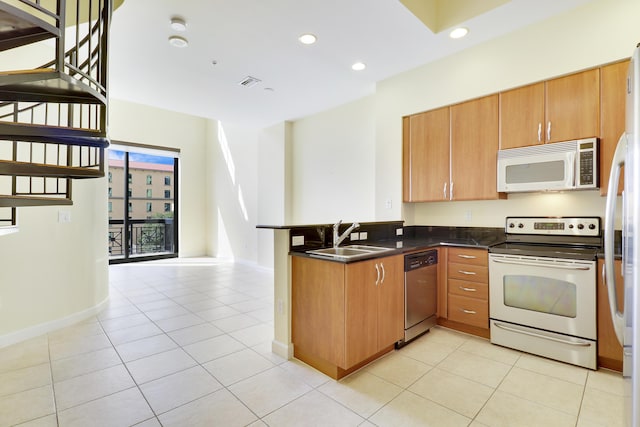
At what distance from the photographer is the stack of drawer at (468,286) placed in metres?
2.87

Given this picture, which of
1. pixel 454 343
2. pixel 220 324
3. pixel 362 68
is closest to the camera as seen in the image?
pixel 454 343

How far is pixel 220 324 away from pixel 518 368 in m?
2.75

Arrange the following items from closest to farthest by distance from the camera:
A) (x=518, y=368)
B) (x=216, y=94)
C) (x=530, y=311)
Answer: (x=518, y=368) → (x=530, y=311) → (x=216, y=94)

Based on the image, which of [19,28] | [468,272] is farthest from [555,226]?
[19,28]

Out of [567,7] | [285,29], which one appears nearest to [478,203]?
[567,7]

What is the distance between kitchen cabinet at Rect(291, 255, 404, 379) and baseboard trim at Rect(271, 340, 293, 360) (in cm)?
5

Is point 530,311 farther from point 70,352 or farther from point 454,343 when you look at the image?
point 70,352

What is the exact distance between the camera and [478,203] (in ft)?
11.4

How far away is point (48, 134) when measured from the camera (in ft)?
5.64

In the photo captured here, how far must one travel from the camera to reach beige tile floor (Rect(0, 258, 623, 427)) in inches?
71.9

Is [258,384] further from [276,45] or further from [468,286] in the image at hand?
[276,45]

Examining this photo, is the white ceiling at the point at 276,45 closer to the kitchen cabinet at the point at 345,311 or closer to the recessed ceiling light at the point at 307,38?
the recessed ceiling light at the point at 307,38

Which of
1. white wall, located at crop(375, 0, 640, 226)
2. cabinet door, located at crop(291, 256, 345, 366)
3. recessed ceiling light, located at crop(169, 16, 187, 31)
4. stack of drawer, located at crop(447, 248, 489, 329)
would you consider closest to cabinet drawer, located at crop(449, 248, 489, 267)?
stack of drawer, located at crop(447, 248, 489, 329)

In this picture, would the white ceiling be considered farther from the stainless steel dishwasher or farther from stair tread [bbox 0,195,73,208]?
the stainless steel dishwasher
